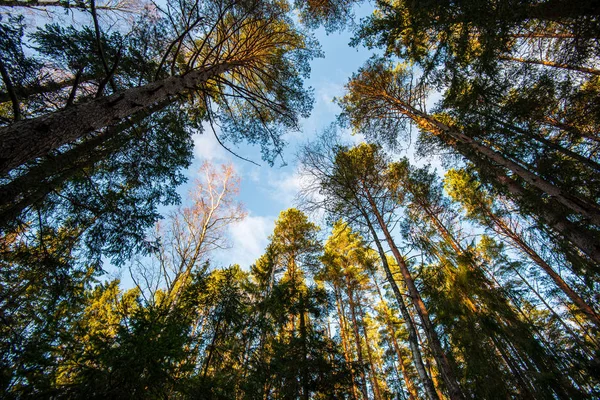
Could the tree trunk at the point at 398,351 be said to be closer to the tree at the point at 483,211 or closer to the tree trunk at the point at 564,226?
the tree at the point at 483,211

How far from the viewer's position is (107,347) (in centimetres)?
329

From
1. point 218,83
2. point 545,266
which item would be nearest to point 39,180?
point 218,83

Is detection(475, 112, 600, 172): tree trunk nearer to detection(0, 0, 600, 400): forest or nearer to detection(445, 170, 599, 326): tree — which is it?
detection(0, 0, 600, 400): forest

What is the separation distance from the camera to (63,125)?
2.55m

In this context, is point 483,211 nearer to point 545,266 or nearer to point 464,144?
point 545,266

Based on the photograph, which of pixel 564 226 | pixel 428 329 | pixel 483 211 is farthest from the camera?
pixel 483 211

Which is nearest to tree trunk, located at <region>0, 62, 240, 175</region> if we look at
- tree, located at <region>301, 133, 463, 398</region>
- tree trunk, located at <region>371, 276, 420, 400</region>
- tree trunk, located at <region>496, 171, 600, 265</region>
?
tree, located at <region>301, 133, 463, 398</region>

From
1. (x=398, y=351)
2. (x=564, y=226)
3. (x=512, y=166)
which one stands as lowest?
(x=564, y=226)

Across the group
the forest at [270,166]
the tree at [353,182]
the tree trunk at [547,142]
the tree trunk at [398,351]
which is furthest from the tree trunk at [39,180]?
the tree trunk at [398,351]

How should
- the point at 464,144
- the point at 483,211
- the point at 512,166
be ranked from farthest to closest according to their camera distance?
1. the point at 483,211
2. the point at 464,144
3. the point at 512,166

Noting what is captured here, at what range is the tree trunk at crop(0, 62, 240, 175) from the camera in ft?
6.86

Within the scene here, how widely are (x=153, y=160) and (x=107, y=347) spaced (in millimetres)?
4410

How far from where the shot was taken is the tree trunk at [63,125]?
2092mm

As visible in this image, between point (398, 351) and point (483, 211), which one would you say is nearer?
point (483, 211)
